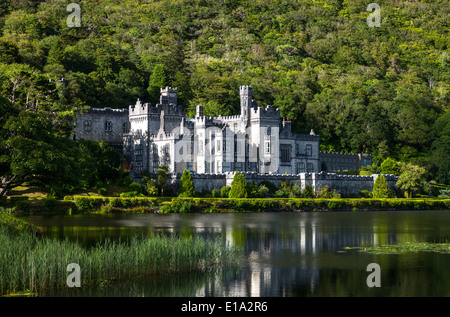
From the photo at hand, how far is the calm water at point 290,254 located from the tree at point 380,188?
1904cm

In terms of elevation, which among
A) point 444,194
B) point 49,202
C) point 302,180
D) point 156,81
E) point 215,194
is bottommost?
point 49,202

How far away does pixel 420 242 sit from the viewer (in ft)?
125

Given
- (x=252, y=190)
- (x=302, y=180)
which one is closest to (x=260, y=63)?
(x=302, y=180)

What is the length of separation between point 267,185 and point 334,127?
3548cm

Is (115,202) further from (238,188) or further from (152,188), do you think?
(238,188)

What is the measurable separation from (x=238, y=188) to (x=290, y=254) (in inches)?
1380

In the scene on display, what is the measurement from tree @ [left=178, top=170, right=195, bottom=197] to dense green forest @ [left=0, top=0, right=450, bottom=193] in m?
9.65

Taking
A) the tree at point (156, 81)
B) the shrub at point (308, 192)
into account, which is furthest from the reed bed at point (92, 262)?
the tree at point (156, 81)

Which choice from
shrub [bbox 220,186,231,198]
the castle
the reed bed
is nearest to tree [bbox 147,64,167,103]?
the castle

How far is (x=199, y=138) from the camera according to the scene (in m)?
79.1

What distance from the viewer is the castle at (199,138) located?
78.6 m

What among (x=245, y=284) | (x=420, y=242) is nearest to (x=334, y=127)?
(x=420, y=242)

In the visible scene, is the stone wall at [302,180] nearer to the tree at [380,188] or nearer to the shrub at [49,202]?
the tree at [380,188]
